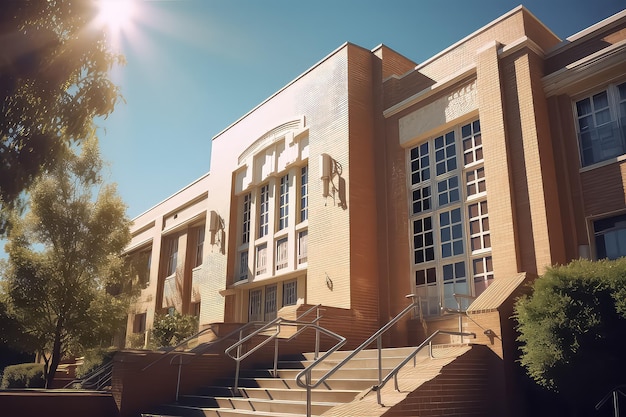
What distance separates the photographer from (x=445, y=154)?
14.7 metres

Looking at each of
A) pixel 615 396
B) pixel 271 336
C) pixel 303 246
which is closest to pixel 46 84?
pixel 271 336

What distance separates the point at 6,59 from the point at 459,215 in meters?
10.2

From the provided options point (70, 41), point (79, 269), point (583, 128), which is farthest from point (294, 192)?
point (70, 41)

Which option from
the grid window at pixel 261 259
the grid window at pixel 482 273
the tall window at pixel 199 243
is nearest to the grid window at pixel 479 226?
the grid window at pixel 482 273

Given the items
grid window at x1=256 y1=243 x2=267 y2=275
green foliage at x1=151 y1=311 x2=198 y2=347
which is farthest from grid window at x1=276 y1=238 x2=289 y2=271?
green foliage at x1=151 y1=311 x2=198 y2=347

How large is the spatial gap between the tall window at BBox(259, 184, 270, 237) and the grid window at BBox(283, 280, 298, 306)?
2.24 metres

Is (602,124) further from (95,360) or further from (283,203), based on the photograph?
(95,360)

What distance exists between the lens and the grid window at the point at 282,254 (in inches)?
720

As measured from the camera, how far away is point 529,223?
39.3 ft

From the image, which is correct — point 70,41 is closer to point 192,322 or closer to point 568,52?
point 568,52

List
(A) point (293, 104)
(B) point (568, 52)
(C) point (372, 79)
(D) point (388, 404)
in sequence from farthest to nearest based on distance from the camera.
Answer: (A) point (293, 104) < (C) point (372, 79) < (B) point (568, 52) < (D) point (388, 404)

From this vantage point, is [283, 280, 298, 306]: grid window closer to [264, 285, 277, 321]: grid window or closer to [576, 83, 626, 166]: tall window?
[264, 285, 277, 321]: grid window

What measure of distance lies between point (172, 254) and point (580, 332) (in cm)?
2240

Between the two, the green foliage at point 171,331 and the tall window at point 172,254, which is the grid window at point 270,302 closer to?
the green foliage at point 171,331
